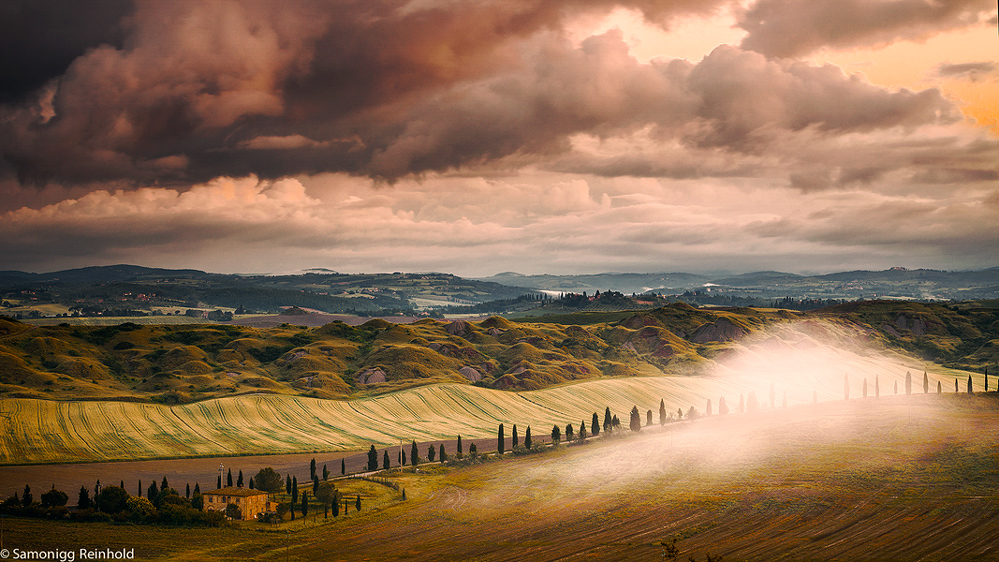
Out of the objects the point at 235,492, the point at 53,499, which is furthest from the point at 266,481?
the point at 53,499

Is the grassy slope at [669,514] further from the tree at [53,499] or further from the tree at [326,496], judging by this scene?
the tree at [326,496]

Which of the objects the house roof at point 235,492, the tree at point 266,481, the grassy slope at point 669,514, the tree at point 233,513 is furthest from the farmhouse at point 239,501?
A: the grassy slope at point 669,514

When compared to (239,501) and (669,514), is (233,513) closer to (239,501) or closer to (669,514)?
(239,501)

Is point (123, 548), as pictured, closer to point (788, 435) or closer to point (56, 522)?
point (56, 522)

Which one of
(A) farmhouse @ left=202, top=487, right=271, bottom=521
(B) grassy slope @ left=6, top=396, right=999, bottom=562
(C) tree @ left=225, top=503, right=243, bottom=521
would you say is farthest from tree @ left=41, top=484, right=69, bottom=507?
(C) tree @ left=225, top=503, right=243, bottom=521

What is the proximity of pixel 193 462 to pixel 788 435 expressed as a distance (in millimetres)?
145840

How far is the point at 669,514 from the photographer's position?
124 metres

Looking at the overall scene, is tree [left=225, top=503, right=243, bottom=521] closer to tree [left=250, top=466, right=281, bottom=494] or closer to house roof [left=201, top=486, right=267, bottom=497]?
house roof [left=201, top=486, right=267, bottom=497]

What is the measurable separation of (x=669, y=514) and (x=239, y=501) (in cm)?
7025

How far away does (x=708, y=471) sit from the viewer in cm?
15512

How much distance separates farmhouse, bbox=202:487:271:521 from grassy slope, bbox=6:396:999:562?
8.41 meters

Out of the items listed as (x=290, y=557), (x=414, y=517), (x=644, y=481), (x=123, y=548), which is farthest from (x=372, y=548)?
(x=644, y=481)

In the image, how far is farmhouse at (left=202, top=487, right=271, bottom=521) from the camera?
405 ft

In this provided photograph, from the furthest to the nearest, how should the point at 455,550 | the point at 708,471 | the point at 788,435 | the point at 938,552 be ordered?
the point at 788,435 → the point at 708,471 → the point at 455,550 → the point at 938,552
